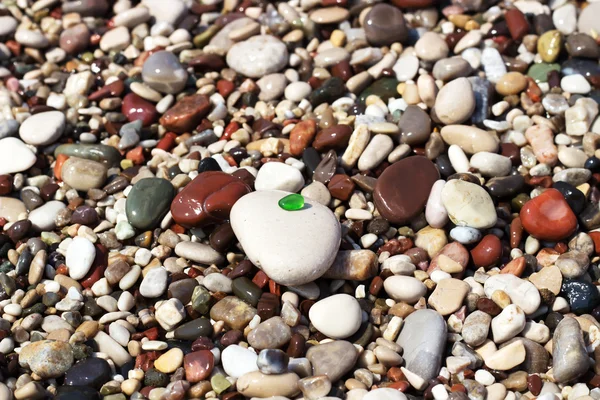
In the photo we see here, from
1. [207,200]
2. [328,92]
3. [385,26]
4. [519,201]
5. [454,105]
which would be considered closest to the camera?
[207,200]

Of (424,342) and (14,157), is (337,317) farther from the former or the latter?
(14,157)

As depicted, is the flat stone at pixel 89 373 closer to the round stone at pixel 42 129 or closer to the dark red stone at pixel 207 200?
the dark red stone at pixel 207 200

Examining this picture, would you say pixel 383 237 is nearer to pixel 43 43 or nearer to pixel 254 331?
pixel 254 331

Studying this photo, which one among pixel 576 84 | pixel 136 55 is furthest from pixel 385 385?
pixel 136 55

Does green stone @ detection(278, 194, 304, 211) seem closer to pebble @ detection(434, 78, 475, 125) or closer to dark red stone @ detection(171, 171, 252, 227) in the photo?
dark red stone @ detection(171, 171, 252, 227)

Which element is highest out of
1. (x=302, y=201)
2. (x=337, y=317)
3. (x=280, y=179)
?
(x=302, y=201)

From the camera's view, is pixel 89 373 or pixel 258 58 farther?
pixel 258 58

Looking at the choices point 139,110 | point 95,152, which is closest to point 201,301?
point 95,152
